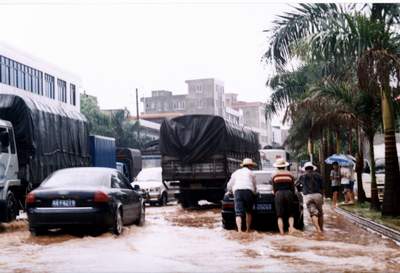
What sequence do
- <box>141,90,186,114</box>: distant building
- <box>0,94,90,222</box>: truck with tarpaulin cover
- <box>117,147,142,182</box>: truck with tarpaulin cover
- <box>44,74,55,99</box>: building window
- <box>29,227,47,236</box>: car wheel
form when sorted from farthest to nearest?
<box>141,90,186,114</box>: distant building, <box>44,74,55,99</box>: building window, <box>117,147,142,182</box>: truck with tarpaulin cover, <box>0,94,90,222</box>: truck with tarpaulin cover, <box>29,227,47,236</box>: car wheel

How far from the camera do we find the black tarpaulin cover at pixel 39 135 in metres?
16.8

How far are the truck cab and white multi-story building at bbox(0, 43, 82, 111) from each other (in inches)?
1120

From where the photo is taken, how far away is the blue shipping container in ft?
77.4

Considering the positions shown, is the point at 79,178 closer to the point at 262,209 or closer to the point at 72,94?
the point at 262,209

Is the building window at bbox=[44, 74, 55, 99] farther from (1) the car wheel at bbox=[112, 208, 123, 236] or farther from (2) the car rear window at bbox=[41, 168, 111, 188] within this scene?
(1) the car wheel at bbox=[112, 208, 123, 236]

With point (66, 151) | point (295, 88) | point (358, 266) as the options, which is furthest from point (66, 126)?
point (295, 88)

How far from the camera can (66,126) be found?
1991cm

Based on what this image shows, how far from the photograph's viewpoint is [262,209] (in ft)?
49.7

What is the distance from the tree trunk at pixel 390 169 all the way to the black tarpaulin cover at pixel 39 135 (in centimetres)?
842

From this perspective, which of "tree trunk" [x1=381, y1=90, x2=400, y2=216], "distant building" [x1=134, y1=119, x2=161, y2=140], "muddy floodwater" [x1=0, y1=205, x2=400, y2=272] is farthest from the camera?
"distant building" [x1=134, y1=119, x2=161, y2=140]

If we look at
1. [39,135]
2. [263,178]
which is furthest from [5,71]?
[263,178]

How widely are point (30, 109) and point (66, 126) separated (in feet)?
9.62

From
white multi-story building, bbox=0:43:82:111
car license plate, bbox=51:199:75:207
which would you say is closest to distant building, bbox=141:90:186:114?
white multi-story building, bbox=0:43:82:111

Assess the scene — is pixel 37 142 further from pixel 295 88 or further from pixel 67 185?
pixel 295 88
